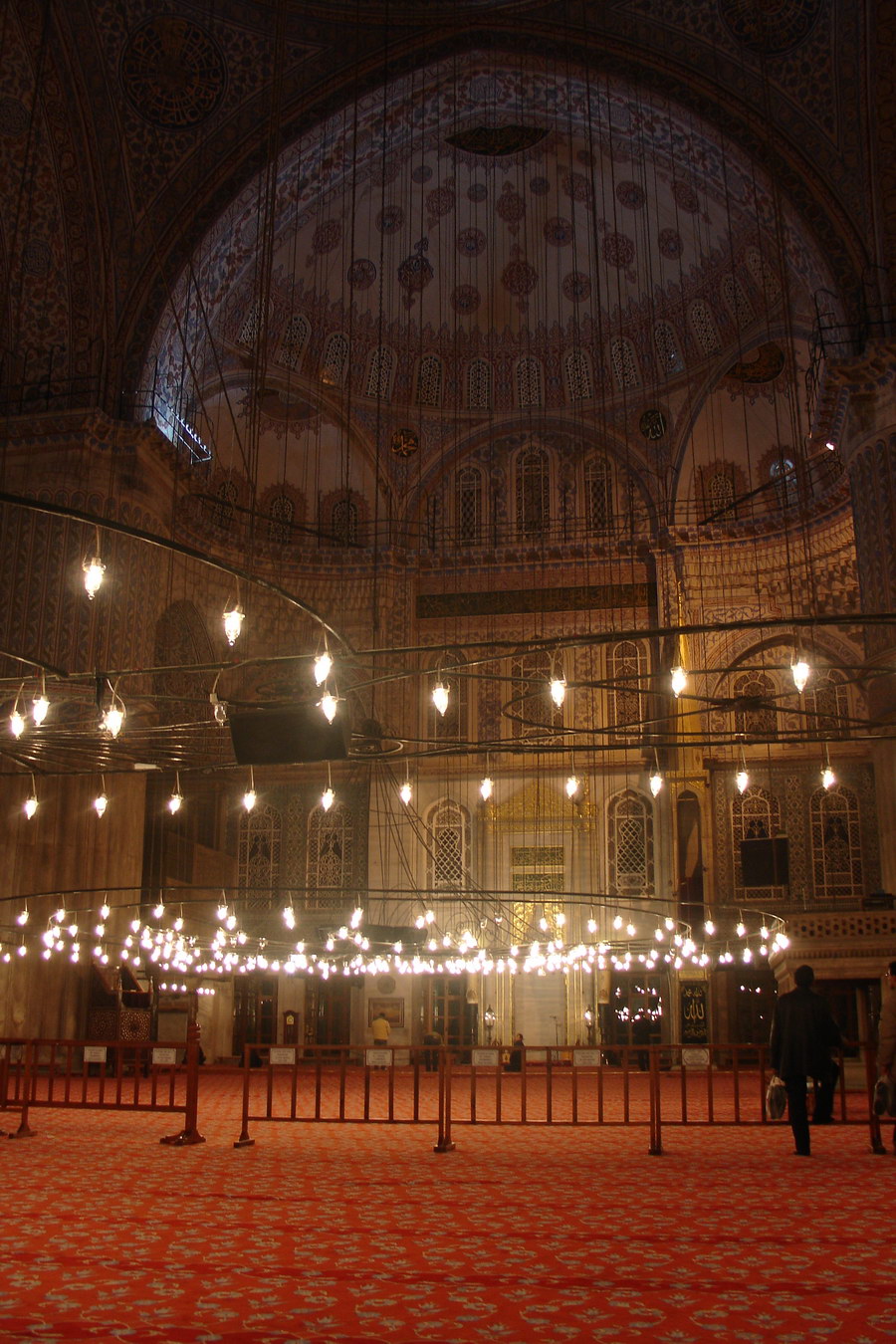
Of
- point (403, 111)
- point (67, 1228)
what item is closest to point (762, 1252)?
point (67, 1228)

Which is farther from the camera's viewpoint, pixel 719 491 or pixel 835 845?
pixel 719 491

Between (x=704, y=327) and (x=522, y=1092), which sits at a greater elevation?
(x=704, y=327)

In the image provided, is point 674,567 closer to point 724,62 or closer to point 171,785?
point 724,62

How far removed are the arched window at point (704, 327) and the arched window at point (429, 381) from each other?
434 centimetres

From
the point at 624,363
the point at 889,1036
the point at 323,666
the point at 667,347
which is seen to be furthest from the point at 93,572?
the point at 624,363

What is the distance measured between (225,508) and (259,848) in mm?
5690

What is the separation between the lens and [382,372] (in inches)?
808

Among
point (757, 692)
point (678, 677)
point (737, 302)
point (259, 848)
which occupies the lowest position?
point (259, 848)

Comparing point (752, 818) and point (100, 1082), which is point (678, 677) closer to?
point (100, 1082)

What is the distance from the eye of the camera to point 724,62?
14.4 metres

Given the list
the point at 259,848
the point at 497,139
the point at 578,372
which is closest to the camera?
the point at 497,139

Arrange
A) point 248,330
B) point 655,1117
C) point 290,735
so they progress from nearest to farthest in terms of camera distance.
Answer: point 655,1117 < point 290,735 < point 248,330

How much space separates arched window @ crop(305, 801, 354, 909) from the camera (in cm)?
1944

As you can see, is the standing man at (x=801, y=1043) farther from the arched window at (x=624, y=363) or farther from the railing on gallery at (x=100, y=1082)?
the arched window at (x=624, y=363)
